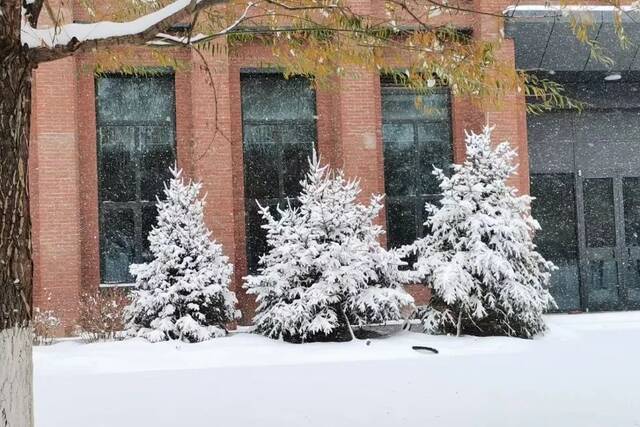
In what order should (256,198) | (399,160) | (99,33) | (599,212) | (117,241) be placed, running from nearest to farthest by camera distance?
(99,33) → (117,241) → (256,198) → (399,160) → (599,212)

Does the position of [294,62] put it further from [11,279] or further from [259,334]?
[259,334]

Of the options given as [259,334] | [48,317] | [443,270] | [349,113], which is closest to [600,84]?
[349,113]

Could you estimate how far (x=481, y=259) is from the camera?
10516 mm

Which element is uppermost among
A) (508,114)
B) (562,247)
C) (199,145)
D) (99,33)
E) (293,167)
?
(508,114)

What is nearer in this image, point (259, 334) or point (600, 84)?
point (259, 334)

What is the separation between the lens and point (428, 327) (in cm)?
1088

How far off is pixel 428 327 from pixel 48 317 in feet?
21.7

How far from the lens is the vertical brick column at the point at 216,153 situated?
13.2m

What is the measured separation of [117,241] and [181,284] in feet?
10.7

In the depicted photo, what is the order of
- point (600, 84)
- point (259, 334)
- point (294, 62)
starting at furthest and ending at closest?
1. point (600, 84)
2. point (259, 334)
3. point (294, 62)

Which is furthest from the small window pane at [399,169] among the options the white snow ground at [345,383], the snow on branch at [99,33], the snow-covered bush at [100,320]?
the snow on branch at [99,33]

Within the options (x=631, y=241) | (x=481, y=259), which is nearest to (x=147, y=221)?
(x=481, y=259)

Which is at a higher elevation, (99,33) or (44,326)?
(99,33)

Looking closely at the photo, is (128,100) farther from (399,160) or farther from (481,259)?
(481,259)
